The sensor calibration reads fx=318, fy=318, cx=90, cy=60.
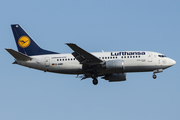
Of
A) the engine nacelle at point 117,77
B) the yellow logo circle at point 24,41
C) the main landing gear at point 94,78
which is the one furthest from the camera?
the engine nacelle at point 117,77

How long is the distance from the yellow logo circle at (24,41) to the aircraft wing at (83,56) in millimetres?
8708

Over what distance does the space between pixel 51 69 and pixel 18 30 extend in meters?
8.13

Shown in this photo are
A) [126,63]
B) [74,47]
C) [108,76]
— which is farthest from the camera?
[108,76]

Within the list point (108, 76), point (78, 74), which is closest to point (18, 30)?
point (78, 74)

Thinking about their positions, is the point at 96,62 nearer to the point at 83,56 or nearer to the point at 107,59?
the point at 107,59

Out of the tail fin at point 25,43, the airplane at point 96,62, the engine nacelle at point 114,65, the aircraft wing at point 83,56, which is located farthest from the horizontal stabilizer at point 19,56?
the engine nacelle at point 114,65

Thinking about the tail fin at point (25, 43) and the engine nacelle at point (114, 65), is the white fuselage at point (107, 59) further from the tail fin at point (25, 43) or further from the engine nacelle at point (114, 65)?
the tail fin at point (25, 43)

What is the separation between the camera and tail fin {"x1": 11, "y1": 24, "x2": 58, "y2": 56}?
145 feet

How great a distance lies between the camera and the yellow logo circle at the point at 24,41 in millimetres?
44719

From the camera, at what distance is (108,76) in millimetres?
45094

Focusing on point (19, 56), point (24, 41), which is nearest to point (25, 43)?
point (24, 41)

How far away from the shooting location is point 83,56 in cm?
4006

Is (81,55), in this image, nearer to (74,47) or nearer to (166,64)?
(74,47)

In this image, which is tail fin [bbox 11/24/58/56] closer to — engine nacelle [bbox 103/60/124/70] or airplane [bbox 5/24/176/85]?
airplane [bbox 5/24/176/85]
